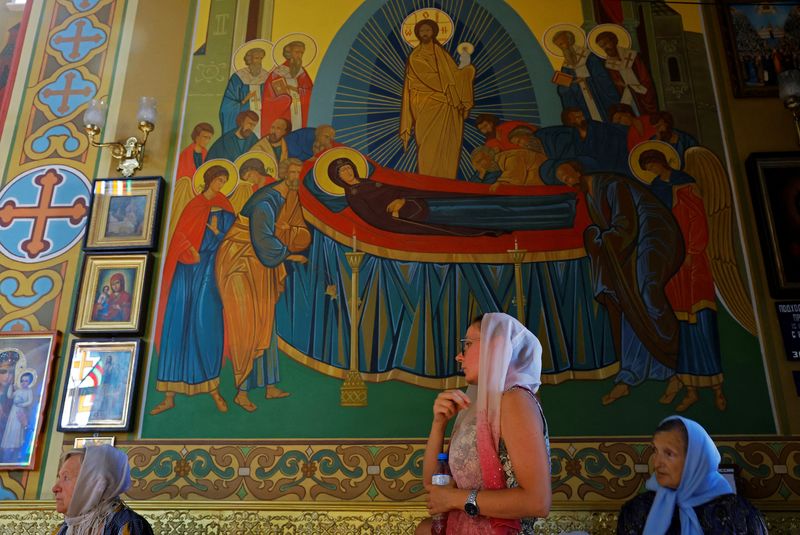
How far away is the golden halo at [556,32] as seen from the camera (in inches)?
221

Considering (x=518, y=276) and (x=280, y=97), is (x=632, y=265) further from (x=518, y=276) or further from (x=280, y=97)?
(x=280, y=97)

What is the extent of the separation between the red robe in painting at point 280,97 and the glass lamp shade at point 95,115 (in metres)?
1.18

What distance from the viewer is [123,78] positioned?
18.8 ft

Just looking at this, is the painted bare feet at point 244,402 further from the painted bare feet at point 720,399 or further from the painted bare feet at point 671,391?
the painted bare feet at point 720,399

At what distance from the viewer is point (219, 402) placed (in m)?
4.73

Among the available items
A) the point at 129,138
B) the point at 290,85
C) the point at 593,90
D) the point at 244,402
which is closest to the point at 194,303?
the point at 244,402

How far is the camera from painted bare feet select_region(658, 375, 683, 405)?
459 centimetres

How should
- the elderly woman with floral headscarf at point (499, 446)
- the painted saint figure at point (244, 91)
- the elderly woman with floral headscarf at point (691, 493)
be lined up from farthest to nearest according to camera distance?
1. the painted saint figure at point (244, 91)
2. the elderly woman with floral headscarf at point (691, 493)
3. the elderly woman with floral headscarf at point (499, 446)

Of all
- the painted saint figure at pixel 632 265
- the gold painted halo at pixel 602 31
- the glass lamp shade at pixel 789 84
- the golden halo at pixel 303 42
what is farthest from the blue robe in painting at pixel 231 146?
the glass lamp shade at pixel 789 84

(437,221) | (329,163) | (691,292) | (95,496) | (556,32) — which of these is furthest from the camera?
(556,32)

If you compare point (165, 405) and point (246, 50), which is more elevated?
point (246, 50)

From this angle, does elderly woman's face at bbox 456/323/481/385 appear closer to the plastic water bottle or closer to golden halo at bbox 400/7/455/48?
the plastic water bottle

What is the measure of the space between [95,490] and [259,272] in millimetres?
1789

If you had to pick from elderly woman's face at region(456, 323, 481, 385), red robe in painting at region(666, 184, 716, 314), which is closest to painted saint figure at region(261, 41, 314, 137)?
red robe in painting at region(666, 184, 716, 314)
